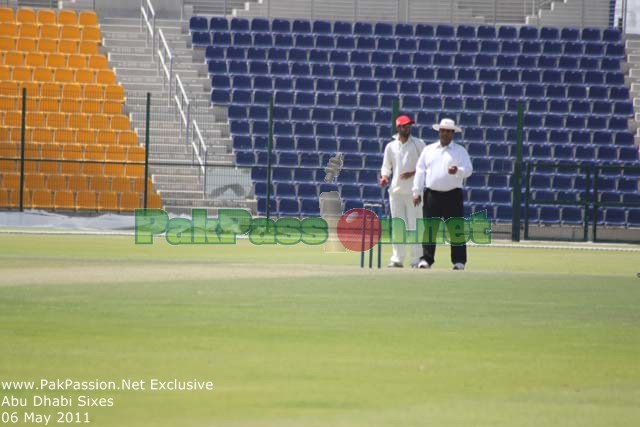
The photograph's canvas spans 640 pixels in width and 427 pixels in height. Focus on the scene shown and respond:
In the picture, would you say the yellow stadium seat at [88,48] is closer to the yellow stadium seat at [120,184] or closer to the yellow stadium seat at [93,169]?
the yellow stadium seat at [93,169]

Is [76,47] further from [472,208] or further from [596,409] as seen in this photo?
[596,409]

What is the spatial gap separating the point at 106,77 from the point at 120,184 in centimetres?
526

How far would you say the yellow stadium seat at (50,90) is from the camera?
108 feet

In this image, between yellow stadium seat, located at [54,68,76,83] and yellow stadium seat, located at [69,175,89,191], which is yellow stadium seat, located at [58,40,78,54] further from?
yellow stadium seat, located at [69,175,89,191]

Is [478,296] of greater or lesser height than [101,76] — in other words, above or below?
below

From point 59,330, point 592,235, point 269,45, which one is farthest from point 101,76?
point 59,330

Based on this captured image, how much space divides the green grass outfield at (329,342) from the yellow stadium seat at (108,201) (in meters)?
12.1

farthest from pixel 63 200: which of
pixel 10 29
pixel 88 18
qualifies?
pixel 88 18

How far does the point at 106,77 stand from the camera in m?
34.6

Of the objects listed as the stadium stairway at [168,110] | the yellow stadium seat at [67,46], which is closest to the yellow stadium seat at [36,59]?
the yellow stadium seat at [67,46]

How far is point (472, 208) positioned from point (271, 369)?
22550 mm

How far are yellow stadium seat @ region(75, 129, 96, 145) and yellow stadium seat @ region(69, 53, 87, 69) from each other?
3.39 metres

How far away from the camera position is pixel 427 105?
112 ft

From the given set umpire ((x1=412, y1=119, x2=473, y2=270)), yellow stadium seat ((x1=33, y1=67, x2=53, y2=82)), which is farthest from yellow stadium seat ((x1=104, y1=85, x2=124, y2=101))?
umpire ((x1=412, y1=119, x2=473, y2=270))
